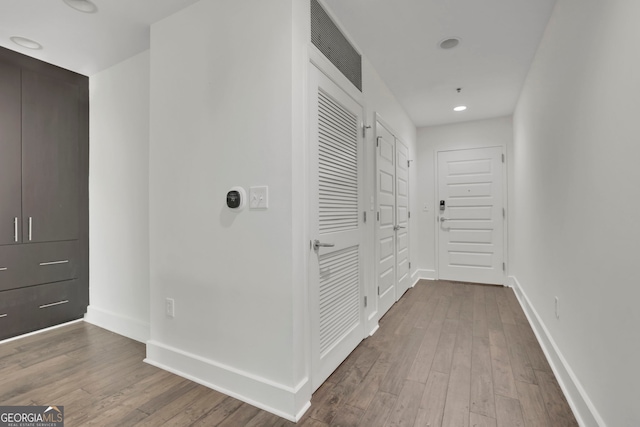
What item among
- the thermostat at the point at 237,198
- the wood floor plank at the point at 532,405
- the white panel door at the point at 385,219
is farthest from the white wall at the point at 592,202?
the thermostat at the point at 237,198

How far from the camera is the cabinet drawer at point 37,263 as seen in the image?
2615mm

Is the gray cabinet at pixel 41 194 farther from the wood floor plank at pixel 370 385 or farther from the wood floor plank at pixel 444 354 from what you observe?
the wood floor plank at pixel 444 354

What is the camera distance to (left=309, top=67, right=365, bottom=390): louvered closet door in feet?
6.10

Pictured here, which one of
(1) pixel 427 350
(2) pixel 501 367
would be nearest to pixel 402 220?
(1) pixel 427 350

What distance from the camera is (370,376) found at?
6.66 feet

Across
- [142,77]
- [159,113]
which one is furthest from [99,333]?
[142,77]

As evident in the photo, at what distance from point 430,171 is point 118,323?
14.9 feet

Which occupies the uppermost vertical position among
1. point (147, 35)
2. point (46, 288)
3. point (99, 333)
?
point (147, 35)

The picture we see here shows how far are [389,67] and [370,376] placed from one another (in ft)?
8.83

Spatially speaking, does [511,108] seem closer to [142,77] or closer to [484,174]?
[484,174]

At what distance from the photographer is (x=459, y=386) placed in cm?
190

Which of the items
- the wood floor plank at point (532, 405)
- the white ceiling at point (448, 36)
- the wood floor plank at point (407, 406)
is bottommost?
the wood floor plank at point (407, 406)

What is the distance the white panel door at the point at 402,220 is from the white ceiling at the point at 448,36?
2.44ft

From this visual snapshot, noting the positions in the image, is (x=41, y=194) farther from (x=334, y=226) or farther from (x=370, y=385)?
(x=370, y=385)
